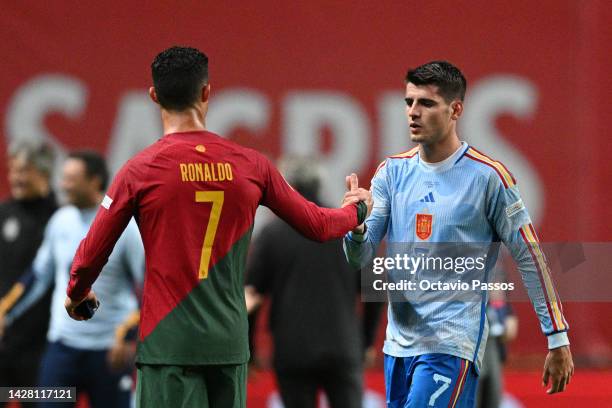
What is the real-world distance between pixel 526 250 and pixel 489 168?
1.21 ft

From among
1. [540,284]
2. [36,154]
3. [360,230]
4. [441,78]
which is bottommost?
[540,284]

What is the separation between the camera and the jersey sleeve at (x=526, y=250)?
5.01 m

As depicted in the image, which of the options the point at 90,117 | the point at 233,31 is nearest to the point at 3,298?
the point at 90,117

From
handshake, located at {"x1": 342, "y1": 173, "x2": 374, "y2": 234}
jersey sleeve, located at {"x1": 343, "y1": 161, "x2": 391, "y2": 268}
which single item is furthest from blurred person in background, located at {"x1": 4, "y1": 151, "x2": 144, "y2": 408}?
handshake, located at {"x1": 342, "y1": 173, "x2": 374, "y2": 234}

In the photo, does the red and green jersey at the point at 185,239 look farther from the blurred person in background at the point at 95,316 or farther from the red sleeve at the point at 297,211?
the blurred person in background at the point at 95,316

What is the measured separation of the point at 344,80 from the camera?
9.95m

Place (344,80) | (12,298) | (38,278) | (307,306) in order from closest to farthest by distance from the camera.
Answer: (307,306), (38,278), (12,298), (344,80)

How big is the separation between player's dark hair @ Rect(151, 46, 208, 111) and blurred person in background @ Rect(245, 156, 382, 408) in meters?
2.45

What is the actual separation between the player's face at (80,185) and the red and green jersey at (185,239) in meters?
2.61

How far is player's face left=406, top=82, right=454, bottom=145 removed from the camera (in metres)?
5.18

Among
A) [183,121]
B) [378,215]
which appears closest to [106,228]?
[183,121]

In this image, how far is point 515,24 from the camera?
32.7 feet

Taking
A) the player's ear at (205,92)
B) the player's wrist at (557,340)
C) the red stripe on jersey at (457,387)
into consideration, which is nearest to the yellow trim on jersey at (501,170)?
the player's wrist at (557,340)

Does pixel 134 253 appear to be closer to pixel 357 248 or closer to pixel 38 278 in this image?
pixel 38 278
